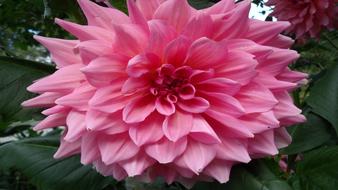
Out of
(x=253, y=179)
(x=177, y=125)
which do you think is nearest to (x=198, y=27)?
(x=177, y=125)

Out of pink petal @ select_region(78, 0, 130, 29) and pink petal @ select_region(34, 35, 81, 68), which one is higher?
pink petal @ select_region(78, 0, 130, 29)

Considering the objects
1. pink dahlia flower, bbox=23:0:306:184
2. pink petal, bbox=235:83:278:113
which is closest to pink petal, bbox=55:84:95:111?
pink dahlia flower, bbox=23:0:306:184

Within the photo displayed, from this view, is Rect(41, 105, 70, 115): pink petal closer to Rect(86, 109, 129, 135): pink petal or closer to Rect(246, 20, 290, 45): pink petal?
Rect(86, 109, 129, 135): pink petal

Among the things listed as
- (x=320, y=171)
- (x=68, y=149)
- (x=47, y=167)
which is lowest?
(x=47, y=167)

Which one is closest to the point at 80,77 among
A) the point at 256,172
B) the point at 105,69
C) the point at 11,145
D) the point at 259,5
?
the point at 105,69

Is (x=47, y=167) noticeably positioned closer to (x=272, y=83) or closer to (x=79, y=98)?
(x=79, y=98)

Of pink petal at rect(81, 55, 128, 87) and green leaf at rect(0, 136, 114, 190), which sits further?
green leaf at rect(0, 136, 114, 190)

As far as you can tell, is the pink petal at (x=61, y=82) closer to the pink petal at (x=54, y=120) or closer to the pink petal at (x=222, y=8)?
the pink petal at (x=54, y=120)
